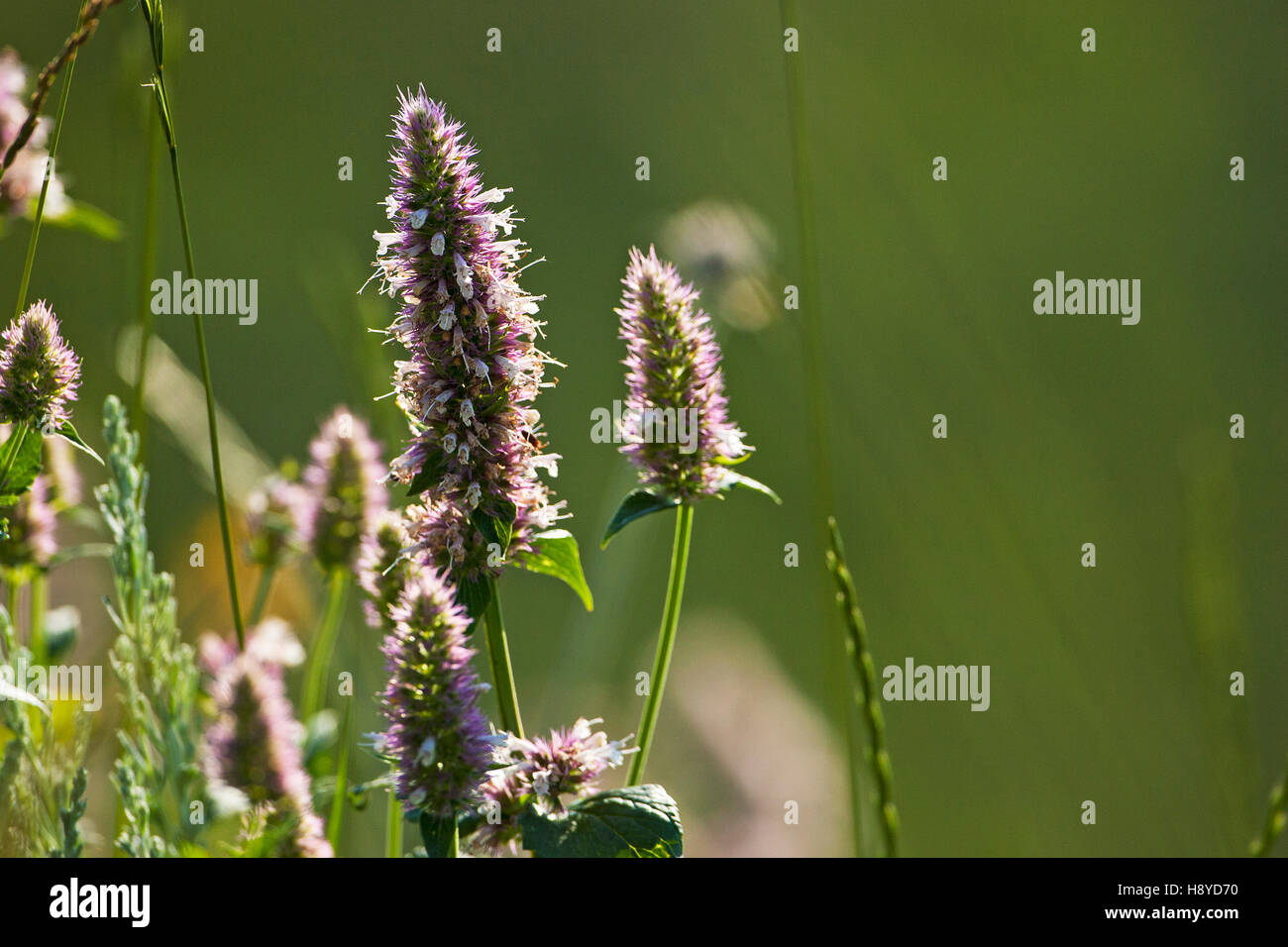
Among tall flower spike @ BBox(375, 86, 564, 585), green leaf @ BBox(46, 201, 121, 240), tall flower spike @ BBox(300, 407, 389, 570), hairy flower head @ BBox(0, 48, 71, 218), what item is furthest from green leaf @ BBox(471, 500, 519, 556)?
green leaf @ BBox(46, 201, 121, 240)

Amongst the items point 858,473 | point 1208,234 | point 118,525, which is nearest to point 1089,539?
point 858,473

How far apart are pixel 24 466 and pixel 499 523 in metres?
0.47

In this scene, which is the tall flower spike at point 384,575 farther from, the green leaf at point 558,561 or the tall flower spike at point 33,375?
the tall flower spike at point 33,375

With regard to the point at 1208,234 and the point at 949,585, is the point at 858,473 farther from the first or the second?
the point at 1208,234

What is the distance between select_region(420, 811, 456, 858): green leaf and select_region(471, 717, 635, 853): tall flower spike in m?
0.04

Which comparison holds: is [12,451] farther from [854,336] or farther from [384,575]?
[854,336]

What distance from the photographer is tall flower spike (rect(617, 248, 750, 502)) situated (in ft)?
3.93

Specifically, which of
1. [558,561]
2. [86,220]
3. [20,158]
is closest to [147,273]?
[86,220]

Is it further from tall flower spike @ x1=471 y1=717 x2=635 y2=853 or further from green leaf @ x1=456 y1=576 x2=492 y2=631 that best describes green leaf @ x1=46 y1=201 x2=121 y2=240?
tall flower spike @ x1=471 y1=717 x2=635 y2=853

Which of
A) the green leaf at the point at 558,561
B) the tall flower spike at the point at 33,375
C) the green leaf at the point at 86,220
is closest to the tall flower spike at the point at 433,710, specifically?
the green leaf at the point at 558,561

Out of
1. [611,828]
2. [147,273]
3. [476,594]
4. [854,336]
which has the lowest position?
[611,828]

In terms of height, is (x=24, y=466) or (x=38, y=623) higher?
(x=24, y=466)

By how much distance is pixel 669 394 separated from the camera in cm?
122

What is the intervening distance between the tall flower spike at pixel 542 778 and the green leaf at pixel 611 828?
25 mm
